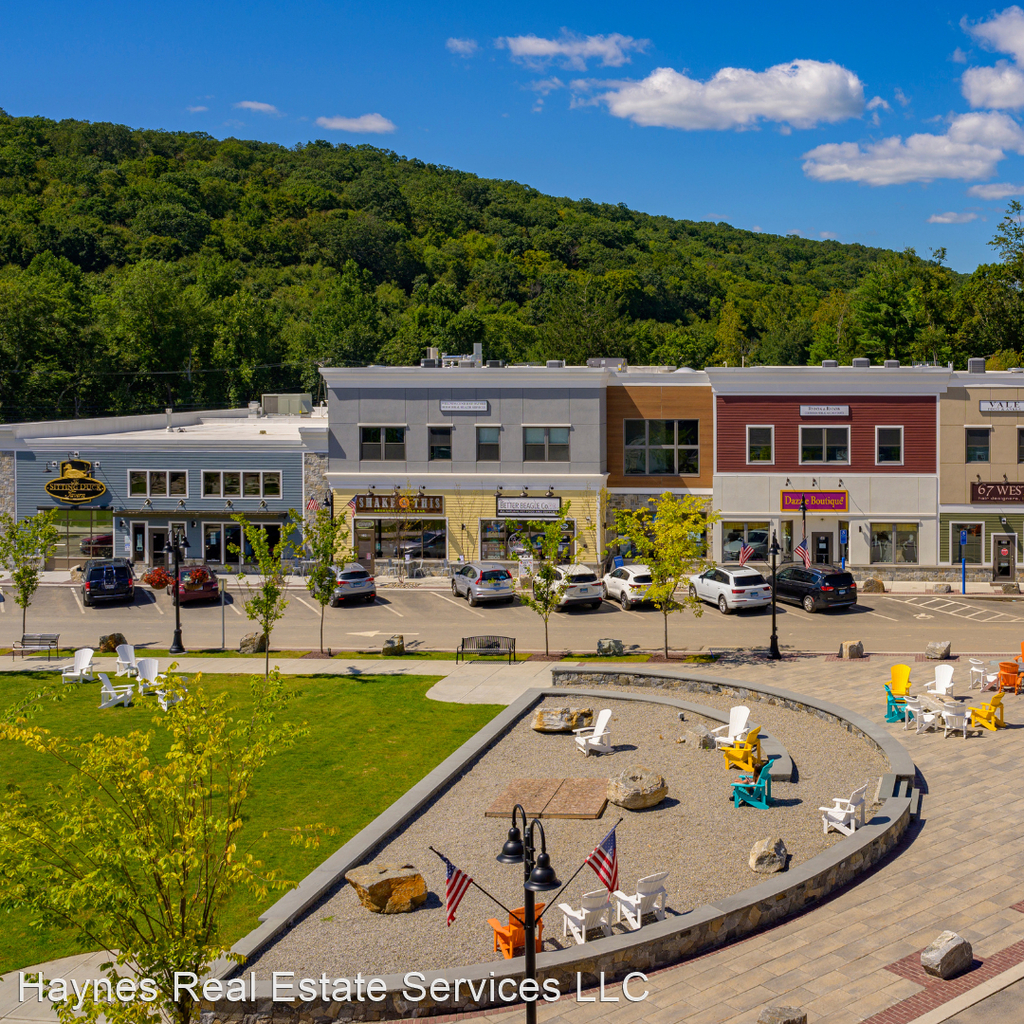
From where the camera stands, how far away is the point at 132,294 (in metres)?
89.2

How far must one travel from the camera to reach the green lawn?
540 inches

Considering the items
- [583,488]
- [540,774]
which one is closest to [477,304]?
[583,488]

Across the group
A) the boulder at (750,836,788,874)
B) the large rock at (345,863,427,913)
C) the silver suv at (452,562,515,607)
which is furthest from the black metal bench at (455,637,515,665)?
the large rock at (345,863,427,913)

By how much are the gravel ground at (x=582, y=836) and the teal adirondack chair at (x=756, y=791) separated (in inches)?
6.3

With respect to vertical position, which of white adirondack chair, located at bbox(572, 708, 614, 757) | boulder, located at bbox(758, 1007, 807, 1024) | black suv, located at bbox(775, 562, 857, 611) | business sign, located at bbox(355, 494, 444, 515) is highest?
business sign, located at bbox(355, 494, 444, 515)

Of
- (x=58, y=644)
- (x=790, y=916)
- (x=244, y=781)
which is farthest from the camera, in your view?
(x=58, y=644)

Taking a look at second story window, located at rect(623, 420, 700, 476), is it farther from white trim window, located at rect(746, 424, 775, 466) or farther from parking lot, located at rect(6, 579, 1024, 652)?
parking lot, located at rect(6, 579, 1024, 652)

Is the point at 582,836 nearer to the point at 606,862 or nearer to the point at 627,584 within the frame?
the point at 606,862

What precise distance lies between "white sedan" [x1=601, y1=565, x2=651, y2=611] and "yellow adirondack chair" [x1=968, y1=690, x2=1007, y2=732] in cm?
1586

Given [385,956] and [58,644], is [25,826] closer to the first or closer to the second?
[385,956]

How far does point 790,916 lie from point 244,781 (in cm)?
734

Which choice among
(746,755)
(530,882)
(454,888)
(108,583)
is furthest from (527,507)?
(530,882)

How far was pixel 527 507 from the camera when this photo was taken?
44688 millimetres

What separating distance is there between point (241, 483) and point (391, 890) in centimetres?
3527
